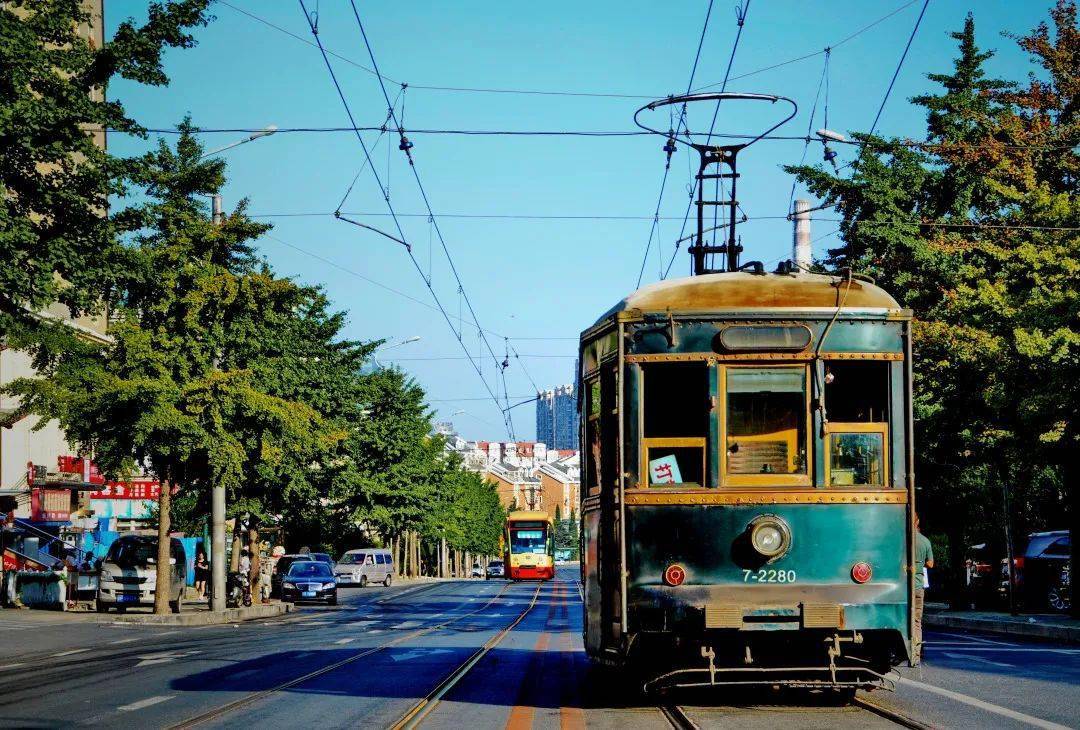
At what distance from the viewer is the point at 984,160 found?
3469cm

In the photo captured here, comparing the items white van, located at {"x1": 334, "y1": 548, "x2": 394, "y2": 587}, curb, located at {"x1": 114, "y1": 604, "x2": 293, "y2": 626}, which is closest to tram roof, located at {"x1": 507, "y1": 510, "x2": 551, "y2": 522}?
white van, located at {"x1": 334, "y1": 548, "x2": 394, "y2": 587}

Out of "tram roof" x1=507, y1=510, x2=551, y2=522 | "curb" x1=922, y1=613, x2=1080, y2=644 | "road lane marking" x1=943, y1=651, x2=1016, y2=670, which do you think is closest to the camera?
"road lane marking" x1=943, y1=651, x2=1016, y2=670

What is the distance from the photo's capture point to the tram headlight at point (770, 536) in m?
10.5

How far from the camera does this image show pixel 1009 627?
2633 centimetres

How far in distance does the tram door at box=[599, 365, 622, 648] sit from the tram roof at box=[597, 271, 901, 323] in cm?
69

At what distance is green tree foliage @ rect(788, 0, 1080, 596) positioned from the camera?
89.4 feet

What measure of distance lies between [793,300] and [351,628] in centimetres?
1776

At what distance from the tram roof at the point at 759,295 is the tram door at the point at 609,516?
0.69 m

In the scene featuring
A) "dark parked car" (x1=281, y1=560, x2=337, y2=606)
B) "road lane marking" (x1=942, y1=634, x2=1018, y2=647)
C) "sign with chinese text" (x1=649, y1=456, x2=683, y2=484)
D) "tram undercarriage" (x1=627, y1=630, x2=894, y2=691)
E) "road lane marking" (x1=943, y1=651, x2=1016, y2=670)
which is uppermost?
"sign with chinese text" (x1=649, y1=456, x2=683, y2=484)

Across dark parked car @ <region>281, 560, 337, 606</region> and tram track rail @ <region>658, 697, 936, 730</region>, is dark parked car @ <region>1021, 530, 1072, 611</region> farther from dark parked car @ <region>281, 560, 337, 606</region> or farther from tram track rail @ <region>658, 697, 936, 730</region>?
tram track rail @ <region>658, 697, 936, 730</region>

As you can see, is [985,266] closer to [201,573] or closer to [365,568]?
[201,573]

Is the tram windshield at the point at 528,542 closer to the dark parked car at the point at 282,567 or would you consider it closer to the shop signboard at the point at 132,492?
the shop signboard at the point at 132,492

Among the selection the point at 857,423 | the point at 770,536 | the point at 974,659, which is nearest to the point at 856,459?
the point at 857,423

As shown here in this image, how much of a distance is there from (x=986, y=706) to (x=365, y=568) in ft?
182
